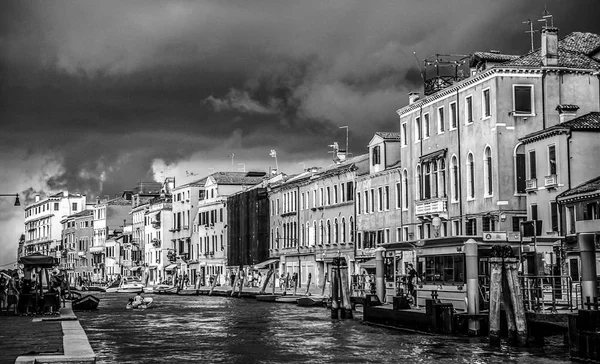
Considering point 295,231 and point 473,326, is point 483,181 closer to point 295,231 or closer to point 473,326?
point 473,326

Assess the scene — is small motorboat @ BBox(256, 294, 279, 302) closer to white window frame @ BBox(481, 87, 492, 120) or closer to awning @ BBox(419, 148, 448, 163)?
awning @ BBox(419, 148, 448, 163)

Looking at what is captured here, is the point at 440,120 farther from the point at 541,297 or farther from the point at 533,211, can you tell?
the point at 541,297

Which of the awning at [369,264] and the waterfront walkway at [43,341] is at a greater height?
the awning at [369,264]

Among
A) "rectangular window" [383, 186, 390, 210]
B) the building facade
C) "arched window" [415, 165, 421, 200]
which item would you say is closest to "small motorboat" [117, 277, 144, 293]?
"rectangular window" [383, 186, 390, 210]

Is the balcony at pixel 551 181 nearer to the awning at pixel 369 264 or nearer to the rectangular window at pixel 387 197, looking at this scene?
the awning at pixel 369 264

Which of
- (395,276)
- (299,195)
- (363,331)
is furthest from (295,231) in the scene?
(363,331)

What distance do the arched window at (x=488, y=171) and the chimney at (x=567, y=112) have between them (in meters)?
3.80

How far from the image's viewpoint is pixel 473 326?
3000 cm

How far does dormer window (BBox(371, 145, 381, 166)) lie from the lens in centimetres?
6231

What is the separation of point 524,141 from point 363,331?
49.4ft

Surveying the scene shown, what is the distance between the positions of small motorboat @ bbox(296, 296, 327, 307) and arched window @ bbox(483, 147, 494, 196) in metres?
11.2

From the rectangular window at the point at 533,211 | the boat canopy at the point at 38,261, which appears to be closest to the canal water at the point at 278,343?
the boat canopy at the point at 38,261

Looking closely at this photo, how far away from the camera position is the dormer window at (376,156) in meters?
62.3

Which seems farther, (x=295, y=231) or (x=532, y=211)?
(x=295, y=231)
